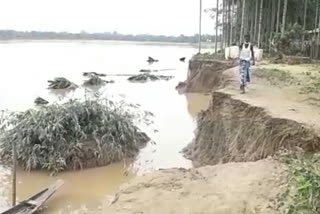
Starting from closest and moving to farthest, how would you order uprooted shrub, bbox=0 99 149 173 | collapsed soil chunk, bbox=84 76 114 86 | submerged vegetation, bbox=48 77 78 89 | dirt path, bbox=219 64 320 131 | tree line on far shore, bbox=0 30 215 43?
dirt path, bbox=219 64 320 131 < uprooted shrub, bbox=0 99 149 173 < submerged vegetation, bbox=48 77 78 89 < collapsed soil chunk, bbox=84 76 114 86 < tree line on far shore, bbox=0 30 215 43

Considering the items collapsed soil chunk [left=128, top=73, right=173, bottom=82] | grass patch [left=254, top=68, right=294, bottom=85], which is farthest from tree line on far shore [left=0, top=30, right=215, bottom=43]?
grass patch [left=254, top=68, right=294, bottom=85]

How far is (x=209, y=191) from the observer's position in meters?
6.21

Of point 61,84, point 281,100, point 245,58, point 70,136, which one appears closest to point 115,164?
point 70,136

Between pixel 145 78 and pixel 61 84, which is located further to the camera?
pixel 145 78

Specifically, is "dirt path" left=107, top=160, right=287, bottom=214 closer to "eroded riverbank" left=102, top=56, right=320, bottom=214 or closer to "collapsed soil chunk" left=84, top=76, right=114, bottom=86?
"eroded riverbank" left=102, top=56, right=320, bottom=214

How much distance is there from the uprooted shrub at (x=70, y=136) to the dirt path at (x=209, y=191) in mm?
5741

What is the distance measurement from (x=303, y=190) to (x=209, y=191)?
1344 millimetres

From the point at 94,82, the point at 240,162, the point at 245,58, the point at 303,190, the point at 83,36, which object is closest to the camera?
the point at 303,190

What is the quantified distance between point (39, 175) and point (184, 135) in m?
5.63

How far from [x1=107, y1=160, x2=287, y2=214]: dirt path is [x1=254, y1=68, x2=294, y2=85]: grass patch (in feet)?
26.2

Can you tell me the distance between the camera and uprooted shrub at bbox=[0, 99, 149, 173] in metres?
12.4

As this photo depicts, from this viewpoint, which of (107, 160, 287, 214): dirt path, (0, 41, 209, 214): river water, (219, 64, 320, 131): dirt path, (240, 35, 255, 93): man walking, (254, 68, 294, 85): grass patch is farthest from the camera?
(254, 68, 294, 85): grass patch

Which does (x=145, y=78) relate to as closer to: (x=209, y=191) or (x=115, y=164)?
(x=115, y=164)

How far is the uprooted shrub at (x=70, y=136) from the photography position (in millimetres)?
12445
